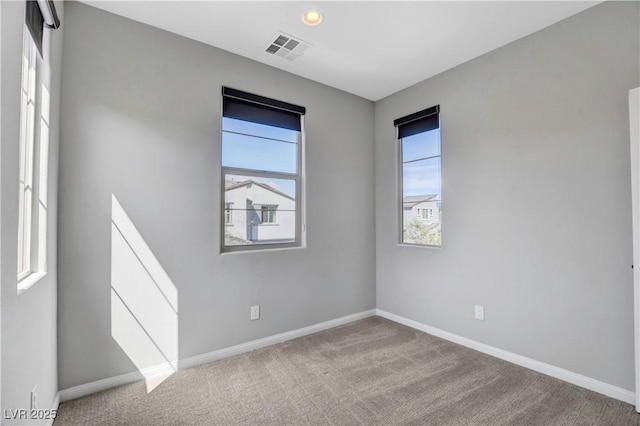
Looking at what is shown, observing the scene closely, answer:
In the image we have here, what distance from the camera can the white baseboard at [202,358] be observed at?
2111 mm

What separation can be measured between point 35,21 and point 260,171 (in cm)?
182

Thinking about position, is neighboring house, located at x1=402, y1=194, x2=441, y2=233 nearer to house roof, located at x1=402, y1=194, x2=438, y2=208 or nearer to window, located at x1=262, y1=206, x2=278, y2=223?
house roof, located at x1=402, y1=194, x2=438, y2=208

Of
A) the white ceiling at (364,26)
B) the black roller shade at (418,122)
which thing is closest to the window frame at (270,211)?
the white ceiling at (364,26)

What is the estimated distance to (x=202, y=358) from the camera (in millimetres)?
2596

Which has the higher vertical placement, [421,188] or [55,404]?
[421,188]

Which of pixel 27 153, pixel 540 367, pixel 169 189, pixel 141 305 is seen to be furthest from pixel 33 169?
pixel 540 367

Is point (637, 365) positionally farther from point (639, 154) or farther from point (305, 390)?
point (305, 390)

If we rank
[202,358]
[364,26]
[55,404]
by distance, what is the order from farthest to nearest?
[202,358] < [364,26] < [55,404]

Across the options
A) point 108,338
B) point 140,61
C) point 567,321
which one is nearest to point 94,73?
point 140,61

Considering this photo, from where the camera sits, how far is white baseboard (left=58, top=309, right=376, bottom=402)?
211 cm

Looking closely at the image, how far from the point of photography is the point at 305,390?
220 centimetres

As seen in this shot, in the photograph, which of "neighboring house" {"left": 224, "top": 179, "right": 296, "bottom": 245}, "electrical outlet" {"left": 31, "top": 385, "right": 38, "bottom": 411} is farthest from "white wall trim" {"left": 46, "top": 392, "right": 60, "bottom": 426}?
"neighboring house" {"left": 224, "top": 179, "right": 296, "bottom": 245}

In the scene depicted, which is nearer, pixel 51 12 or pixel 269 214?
pixel 51 12

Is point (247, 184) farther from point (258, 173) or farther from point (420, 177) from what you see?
point (420, 177)
